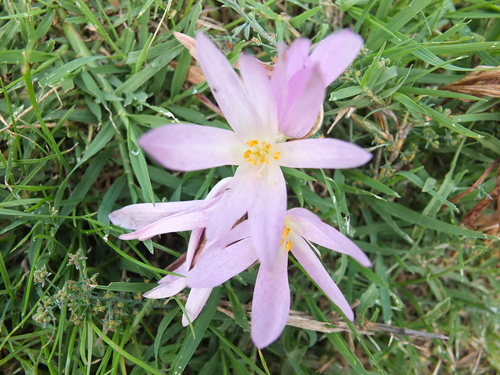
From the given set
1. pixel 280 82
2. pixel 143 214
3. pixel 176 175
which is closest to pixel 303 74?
pixel 280 82

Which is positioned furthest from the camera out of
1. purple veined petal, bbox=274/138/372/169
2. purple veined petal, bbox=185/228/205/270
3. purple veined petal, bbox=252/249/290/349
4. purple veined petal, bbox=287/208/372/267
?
purple veined petal, bbox=185/228/205/270

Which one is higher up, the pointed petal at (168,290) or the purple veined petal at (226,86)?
the purple veined petal at (226,86)

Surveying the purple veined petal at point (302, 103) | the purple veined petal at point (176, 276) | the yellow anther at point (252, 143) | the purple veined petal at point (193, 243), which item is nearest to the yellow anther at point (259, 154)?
the yellow anther at point (252, 143)

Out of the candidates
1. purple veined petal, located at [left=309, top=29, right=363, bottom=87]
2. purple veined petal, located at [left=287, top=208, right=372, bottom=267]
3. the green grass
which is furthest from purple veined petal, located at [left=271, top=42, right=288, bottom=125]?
the green grass

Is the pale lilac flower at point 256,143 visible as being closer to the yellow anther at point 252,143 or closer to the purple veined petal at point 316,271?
the yellow anther at point 252,143

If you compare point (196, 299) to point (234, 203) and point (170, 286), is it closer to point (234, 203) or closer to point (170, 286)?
point (170, 286)

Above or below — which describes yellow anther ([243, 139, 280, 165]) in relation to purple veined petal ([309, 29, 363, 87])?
below

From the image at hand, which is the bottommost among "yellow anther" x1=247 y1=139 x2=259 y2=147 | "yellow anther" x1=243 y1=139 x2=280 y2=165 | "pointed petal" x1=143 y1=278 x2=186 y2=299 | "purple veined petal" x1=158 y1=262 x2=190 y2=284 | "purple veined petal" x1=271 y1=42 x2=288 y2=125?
"pointed petal" x1=143 y1=278 x2=186 y2=299

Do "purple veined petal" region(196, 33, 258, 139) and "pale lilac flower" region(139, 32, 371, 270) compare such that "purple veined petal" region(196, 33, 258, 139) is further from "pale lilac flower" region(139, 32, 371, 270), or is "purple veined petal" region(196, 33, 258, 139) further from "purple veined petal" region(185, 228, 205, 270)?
"purple veined petal" region(185, 228, 205, 270)
